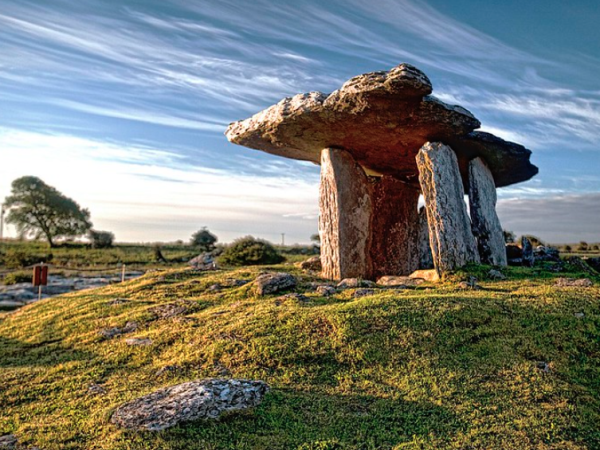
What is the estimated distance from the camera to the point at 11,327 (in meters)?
14.6

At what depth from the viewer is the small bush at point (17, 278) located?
27030 mm

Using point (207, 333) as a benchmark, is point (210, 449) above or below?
below

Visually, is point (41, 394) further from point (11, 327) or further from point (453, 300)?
point (453, 300)

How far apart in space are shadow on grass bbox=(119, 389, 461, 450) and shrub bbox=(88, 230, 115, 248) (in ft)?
162

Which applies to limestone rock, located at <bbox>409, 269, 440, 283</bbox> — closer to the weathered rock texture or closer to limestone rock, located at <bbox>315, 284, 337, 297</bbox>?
limestone rock, located at <bbox>315, 284, 337, 297</bbox>

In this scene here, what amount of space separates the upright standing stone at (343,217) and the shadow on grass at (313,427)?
8891 millimetres

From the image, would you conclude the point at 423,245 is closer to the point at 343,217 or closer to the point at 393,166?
the point at 393,166

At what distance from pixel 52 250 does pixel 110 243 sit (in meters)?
7.98

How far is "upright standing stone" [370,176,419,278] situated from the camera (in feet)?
64.7

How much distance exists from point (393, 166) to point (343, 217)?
388 centimetres

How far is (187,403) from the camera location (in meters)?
6.81

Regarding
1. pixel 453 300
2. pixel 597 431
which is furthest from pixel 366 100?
pixel 597 431

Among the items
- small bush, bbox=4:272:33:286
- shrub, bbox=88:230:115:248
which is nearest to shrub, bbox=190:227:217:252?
shrub, bbox=88:230:115:248

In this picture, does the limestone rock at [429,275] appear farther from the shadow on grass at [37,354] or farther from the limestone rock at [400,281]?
the shadow on grass at [37,354]
